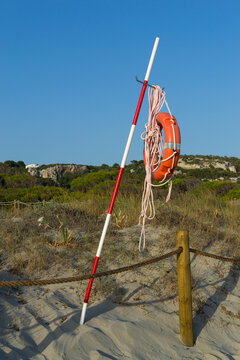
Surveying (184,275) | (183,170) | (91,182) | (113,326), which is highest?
(183,170)

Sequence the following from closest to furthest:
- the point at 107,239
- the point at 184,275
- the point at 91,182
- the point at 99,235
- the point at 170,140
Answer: the point at 184,275 → the point at 170,140 → the point at 107,239 → the point at 99,235 → the point at 91,182

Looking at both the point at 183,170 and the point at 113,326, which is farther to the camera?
the point at 183,170

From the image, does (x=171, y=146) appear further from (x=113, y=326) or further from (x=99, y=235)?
(x=99, y=235)

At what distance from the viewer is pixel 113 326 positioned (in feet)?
13.1

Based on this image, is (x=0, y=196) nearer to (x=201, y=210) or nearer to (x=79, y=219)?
(x=79, y=219)

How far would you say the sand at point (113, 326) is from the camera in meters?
3.56

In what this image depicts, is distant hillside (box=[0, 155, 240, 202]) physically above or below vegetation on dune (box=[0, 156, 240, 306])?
above

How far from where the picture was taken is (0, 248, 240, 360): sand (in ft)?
11.7

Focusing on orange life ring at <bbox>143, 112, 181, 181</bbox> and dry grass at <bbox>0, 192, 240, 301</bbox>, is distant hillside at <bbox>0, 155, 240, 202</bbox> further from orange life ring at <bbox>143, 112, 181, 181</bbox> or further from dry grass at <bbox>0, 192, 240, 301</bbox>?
orange life ring at <bbox>143, 112, 181, 181</bbox>

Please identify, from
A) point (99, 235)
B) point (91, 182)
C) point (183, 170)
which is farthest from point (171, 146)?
point (183, 170)

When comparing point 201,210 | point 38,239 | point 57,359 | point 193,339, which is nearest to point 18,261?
point 38,239

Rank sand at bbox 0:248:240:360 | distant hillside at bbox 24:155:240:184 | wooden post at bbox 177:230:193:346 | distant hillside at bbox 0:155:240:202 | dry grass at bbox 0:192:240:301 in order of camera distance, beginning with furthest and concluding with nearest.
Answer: distant hillside at bbox 24:155:240:184, distant hillside at bbox 0:155:240:202, dry grass at bbox 0:192:240:301, wooden post at bbox 177:230:193:346, sand at bbox 0:248:240:360

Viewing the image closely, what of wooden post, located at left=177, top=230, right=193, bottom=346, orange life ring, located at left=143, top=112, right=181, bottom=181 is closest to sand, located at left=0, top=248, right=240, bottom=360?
wooden post, located at left=177, top=230, right=193, bottom=346

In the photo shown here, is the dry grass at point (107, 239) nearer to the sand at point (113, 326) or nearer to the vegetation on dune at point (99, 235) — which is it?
the vegetation on dune at point (99, 235)
